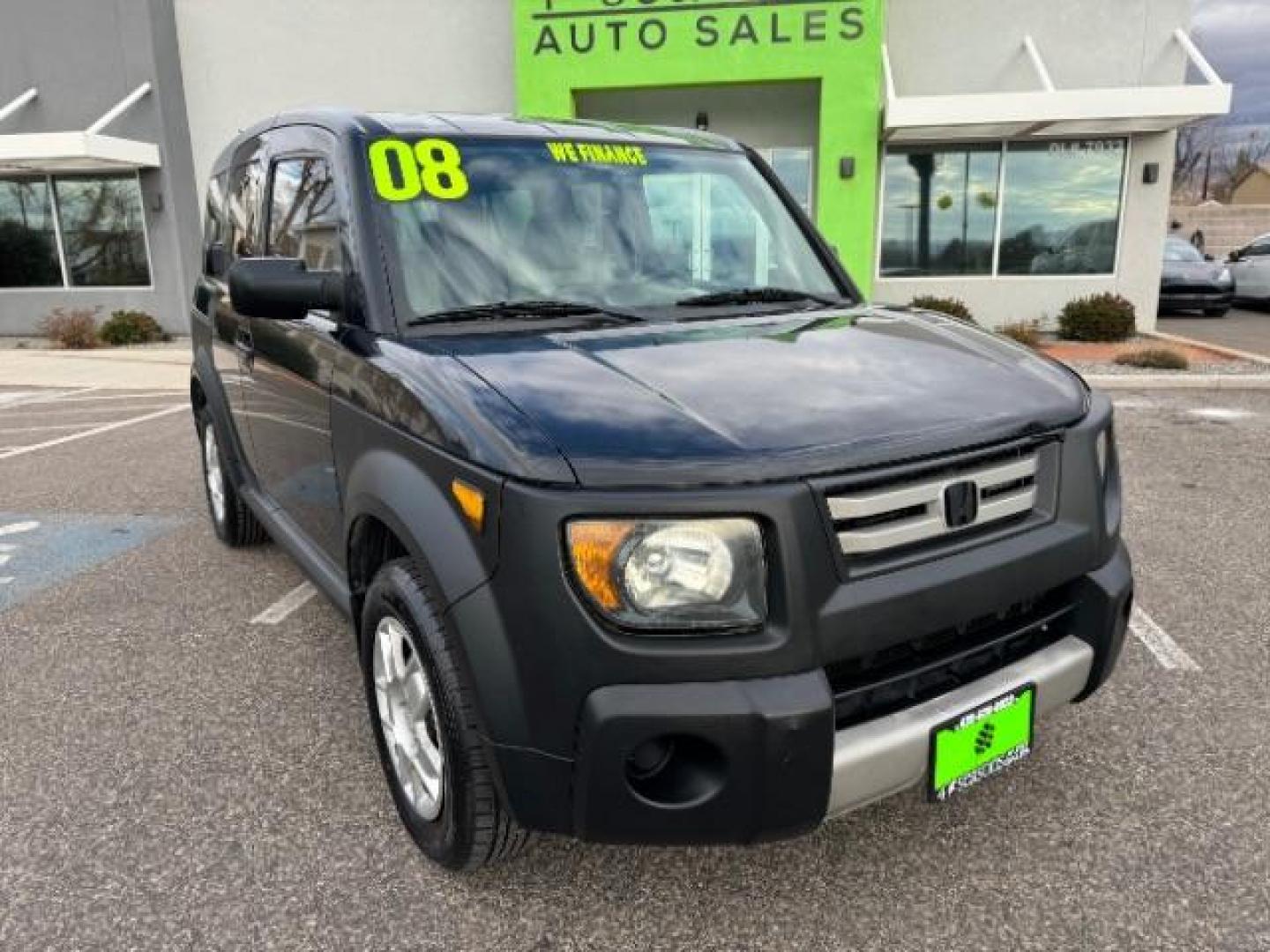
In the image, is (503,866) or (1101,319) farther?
(1101,319)

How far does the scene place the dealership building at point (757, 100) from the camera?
1248cm

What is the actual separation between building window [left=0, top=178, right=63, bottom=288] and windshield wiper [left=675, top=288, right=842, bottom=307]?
669 inches

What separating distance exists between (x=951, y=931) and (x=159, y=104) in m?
16.5

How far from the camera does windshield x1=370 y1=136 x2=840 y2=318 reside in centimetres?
273

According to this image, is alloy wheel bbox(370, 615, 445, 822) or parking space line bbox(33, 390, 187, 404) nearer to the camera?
alloy wheel bbox(370, 615, 445, 822)

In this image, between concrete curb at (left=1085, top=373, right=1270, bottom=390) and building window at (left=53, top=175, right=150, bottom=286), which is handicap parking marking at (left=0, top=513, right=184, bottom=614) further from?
building window at (left=53, top=175, right=150, bottom=286)

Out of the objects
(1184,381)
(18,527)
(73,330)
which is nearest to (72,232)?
(73,330)

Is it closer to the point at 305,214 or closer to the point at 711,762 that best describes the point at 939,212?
the point at 305,214

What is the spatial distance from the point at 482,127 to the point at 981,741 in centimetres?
233

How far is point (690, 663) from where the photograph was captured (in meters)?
1.83

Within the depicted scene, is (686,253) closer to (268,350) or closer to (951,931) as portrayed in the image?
(268,350)

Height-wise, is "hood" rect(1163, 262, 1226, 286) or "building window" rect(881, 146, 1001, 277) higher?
"building window" rect(881, 146, 1001, 277)

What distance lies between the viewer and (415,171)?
2818 mm

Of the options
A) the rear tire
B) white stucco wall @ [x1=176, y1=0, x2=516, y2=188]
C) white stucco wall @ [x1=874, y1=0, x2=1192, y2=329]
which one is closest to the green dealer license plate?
the rear tire
